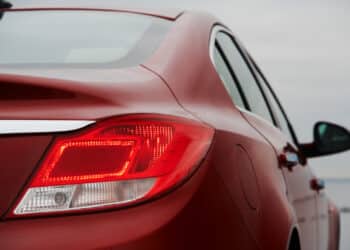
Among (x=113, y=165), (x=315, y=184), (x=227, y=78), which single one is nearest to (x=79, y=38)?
(x=227, y=78)

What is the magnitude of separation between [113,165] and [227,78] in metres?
1.50

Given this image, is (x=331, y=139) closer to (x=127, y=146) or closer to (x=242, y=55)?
(x=242, y=55)

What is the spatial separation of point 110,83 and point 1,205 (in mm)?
542

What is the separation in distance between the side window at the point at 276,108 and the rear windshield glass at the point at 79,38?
128cm

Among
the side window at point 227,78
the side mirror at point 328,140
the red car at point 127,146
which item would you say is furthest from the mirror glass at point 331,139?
the red car at point 127,146

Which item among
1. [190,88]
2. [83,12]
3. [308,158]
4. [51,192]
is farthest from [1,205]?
[308,158]

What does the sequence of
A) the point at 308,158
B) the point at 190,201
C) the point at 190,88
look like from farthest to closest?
the point at 308,158
the point at 190,88
the point at 190,201

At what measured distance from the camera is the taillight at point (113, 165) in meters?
2.97

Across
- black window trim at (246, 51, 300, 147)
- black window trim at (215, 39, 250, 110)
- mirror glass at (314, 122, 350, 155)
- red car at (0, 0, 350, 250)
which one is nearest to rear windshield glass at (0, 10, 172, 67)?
red car at (0, 0, 350, 250)

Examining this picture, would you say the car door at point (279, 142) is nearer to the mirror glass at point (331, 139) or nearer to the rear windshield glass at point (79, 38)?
the mirror glass at point (331, 139)

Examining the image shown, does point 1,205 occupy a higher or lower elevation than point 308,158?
lower

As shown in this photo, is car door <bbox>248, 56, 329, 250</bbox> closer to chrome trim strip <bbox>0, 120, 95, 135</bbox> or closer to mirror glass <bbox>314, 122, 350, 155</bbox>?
mirror glass <bbox>314, 122, 350, 155</bbox>

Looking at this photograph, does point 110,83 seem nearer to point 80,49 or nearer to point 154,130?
point 154,130

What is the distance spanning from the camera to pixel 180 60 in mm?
3707
